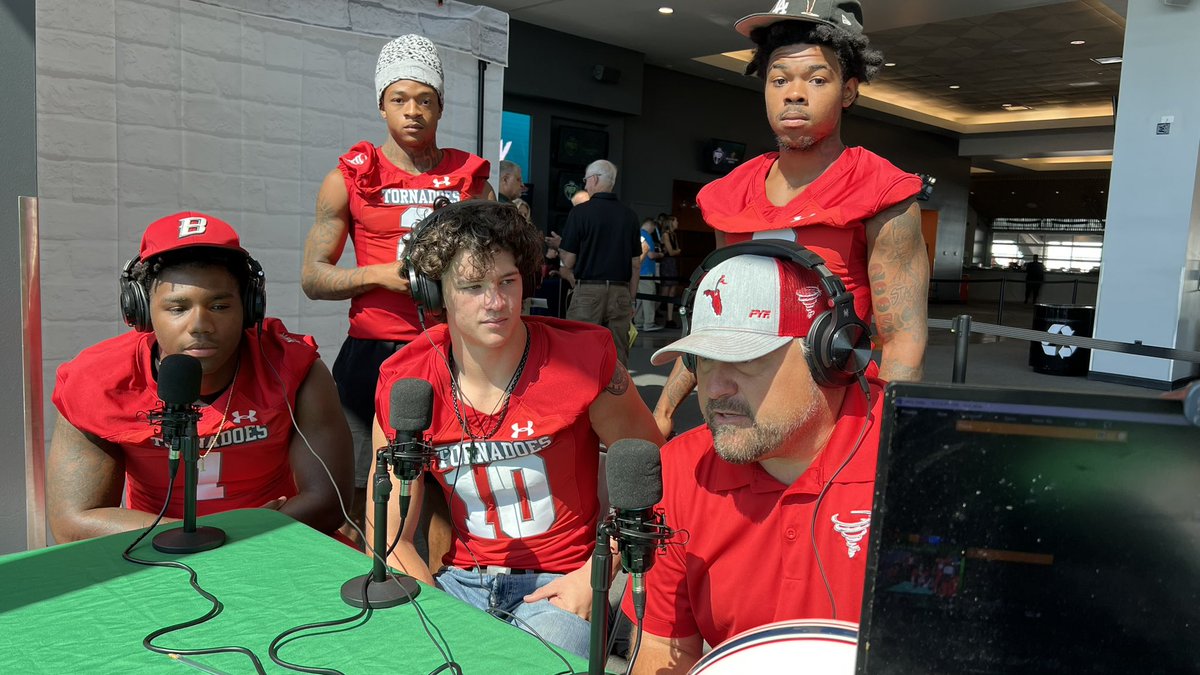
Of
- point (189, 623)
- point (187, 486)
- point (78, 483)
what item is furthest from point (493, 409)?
point (78, 483)

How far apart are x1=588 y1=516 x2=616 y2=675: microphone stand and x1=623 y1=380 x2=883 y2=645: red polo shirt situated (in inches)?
11.4

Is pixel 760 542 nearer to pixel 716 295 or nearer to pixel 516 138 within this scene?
pixel 716 295

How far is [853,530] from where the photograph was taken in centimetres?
130

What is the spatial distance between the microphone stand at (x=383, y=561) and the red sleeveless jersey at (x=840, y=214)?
99cm

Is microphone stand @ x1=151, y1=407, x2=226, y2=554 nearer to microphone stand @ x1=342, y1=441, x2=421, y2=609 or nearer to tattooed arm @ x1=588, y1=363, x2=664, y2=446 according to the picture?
microphone stand @ x1=342, y1=441, x2=421, y2=609

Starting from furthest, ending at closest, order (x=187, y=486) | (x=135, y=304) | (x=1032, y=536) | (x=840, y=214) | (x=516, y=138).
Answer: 1. (x=516, y=138)
2. (x=135, y=304)
3. (x=840, y=214)
4. (x=187, y=486)
5. (x=1032, y=536)

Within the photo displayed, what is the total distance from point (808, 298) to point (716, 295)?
153 mm

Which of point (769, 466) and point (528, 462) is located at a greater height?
point (769, 466)

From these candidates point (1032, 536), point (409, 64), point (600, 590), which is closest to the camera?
point (1032, 536)

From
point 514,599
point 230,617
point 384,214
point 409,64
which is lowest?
point 514,599

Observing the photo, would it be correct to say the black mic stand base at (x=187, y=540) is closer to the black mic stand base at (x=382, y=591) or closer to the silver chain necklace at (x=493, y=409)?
the black mic stand base at (x=382, y=591)

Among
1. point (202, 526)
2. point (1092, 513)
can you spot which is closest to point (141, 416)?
point (202, 526)

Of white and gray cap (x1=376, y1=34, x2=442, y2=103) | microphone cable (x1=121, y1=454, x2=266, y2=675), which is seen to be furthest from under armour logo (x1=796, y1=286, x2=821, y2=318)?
white and gray cap (x1=376, y1=34, x2=442, y2=103)

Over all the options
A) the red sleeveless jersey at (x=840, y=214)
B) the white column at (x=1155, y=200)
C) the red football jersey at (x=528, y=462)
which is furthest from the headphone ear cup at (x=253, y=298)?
the white column at (x=1155, y=200)
